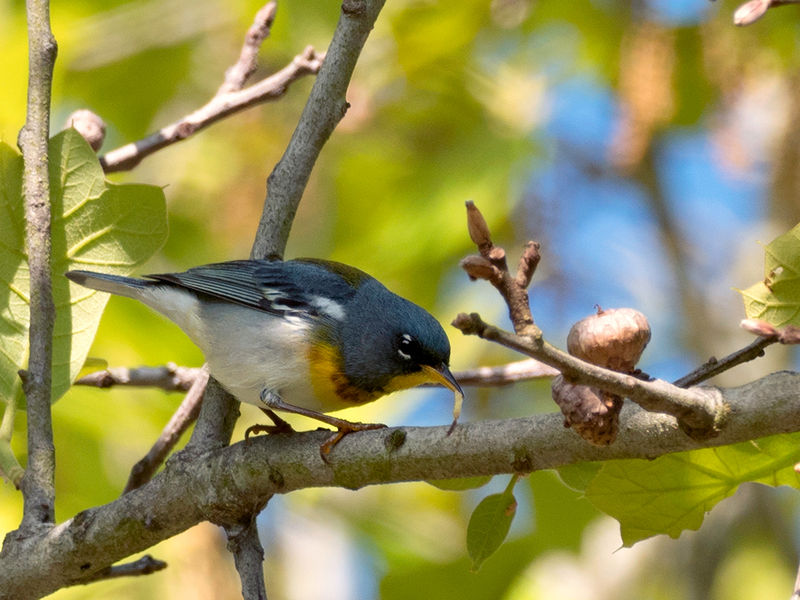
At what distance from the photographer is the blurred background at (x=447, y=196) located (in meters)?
4.25

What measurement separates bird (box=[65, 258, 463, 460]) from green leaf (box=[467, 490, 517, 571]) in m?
0.90

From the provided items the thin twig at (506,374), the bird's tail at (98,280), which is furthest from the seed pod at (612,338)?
the bird's tail at (98,280)

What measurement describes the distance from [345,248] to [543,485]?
4.85ft

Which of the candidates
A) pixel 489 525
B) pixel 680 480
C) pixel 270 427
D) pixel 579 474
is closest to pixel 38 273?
pixel 270 427

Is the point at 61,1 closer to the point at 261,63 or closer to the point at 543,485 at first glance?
the point at 261,63

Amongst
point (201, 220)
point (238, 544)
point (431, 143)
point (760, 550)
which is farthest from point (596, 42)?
point (238, 544)

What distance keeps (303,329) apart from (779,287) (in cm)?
185

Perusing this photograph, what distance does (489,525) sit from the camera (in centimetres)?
230

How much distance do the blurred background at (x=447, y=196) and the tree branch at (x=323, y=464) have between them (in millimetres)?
1456

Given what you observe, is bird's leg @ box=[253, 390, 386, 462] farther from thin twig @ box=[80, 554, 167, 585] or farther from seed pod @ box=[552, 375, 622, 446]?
seed pod @ box=[552, 375, 622, 446]

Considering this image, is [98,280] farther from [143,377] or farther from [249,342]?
[249,342]

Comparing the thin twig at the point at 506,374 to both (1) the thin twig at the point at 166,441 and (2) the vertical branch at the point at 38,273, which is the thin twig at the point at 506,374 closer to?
(1) the thin twig at the point at 166,441

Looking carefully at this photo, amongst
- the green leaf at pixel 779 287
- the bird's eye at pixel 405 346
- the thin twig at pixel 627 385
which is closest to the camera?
the thin twig at pixel 627 385

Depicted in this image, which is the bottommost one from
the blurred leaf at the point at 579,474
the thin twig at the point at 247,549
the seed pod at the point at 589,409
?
the thin twig at the point at 247,549
